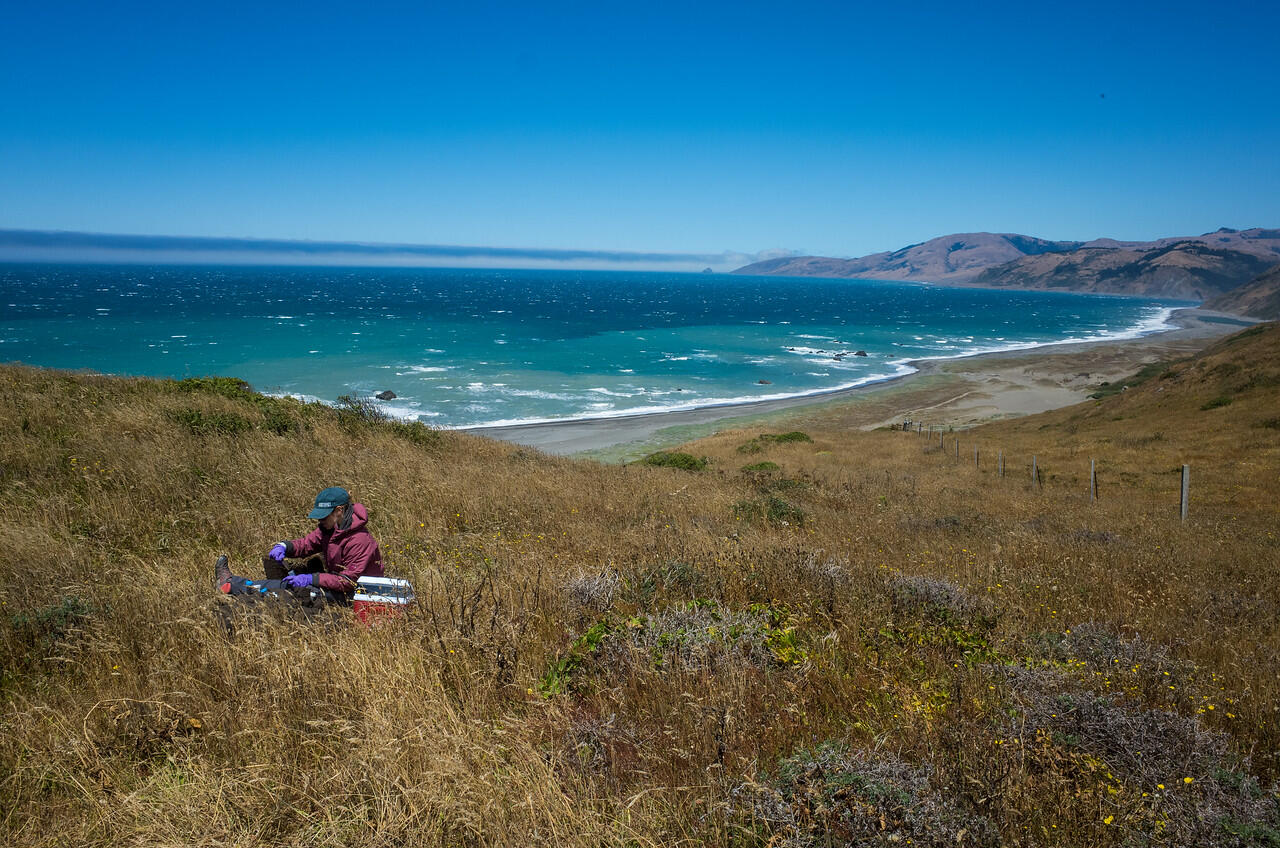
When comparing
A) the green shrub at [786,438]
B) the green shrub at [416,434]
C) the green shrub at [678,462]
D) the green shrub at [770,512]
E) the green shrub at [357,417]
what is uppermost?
the green shrub at [357,417]

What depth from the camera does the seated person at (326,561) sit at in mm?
4496

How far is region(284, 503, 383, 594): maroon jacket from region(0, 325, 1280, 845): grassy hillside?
0.48 m

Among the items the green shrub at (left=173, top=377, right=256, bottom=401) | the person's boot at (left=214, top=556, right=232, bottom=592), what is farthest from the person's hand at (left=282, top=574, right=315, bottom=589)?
the green shrub at (left=173, top=377, right=256, bottom=401)

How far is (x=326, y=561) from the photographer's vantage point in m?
4.93

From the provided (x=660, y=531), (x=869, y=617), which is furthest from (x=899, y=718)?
(x=660, y=531)

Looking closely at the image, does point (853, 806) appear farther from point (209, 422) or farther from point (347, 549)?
point (209, 422)

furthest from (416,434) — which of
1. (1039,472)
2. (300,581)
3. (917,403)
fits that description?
(917,403)

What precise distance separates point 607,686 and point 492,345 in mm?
75709

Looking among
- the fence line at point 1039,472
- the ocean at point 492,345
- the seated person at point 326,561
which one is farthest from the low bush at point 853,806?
the ocean at point 492,345

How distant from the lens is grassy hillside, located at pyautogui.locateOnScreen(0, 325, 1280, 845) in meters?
2.55

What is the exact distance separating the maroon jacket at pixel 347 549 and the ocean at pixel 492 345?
35186mm

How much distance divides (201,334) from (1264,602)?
3471 inches

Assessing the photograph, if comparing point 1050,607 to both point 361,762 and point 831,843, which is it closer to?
point 831,843

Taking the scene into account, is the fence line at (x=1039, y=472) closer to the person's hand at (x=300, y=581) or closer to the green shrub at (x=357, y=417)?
the person's hand at (x=300, y=581)
